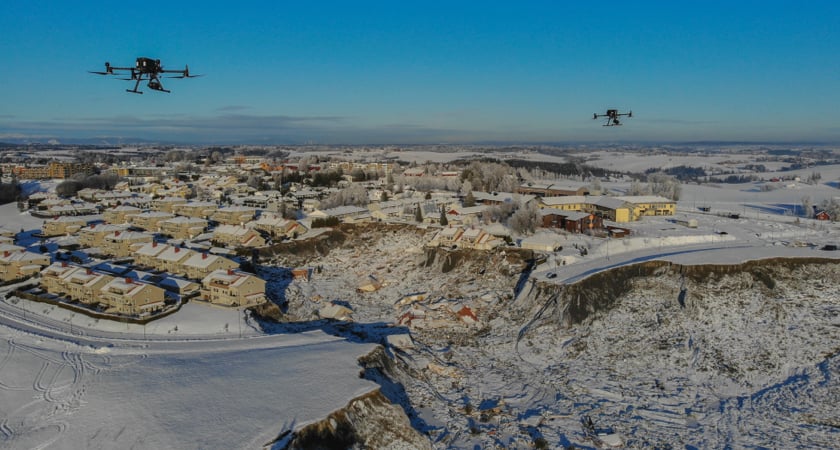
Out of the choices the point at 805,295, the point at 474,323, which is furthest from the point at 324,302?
the point at 805,295

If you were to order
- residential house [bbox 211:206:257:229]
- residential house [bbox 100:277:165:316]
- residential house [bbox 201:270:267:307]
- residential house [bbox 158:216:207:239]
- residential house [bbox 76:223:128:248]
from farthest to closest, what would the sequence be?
residential house [bbox 211:206:257:229]
residential house [bbox 158:216:207:239]
residential house [bbox 76:223:128:248]
residential house [bbox 201:270:267:307]
residential house [bbox 100:277:165:316]

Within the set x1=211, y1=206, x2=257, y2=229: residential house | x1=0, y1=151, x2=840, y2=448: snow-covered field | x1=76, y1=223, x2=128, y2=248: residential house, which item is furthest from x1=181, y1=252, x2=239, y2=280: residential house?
x1=211, y1=206, x2=257, y2=229: residential house

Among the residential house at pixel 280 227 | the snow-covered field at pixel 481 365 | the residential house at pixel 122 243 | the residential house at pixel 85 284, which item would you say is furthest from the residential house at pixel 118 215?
the snow-covered field at pixel 481 365

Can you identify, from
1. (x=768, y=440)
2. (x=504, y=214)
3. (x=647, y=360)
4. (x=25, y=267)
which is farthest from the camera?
(x=504, y=214)

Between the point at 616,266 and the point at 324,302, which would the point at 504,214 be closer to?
the point at 616,266

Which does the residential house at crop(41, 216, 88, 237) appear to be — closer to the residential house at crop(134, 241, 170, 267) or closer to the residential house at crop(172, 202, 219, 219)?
the residential house at crop(172, 202, 219, 219)

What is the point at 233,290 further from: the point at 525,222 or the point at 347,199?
the point at 347,199

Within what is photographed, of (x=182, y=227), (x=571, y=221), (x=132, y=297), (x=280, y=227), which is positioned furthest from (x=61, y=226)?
(x=571, y=221)

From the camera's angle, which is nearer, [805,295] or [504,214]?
[805,295]
